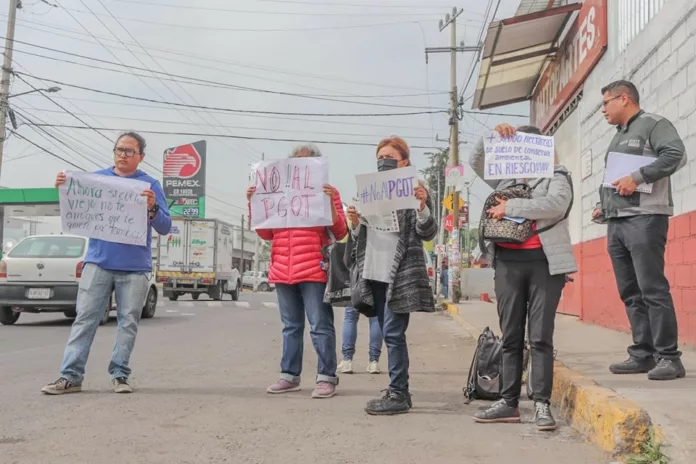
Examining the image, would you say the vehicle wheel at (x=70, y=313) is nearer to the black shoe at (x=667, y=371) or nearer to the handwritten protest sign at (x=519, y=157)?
the handwritten protest sign at (x=519, y=157)

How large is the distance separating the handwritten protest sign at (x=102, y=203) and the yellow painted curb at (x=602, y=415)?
3.27 meters

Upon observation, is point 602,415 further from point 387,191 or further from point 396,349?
point 387,191

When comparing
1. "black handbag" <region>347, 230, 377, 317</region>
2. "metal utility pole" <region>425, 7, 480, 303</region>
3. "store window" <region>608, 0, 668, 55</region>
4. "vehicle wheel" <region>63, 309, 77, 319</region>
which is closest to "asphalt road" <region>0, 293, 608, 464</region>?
"black handbag" <region>347, 230, 377, 317</region>

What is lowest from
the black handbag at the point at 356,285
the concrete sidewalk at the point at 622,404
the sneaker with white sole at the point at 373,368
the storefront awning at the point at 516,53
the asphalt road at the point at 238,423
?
the asphalt road at the point at 238,423

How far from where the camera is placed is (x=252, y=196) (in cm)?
541

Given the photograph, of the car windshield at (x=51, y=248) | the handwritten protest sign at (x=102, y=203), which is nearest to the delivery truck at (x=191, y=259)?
the car windshield at (x=51, y=248)

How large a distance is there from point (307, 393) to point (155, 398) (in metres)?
1.11

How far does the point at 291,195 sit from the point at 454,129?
20225 millimetres

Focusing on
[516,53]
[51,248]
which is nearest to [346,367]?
[51,248]

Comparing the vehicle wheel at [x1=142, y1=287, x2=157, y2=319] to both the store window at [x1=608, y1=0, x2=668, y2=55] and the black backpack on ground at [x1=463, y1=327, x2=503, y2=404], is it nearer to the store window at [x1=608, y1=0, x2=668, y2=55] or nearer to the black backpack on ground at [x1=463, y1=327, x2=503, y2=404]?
the store window at [x1=608, y1=0, x2=668, y2=55]

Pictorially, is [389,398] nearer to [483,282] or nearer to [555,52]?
[555,52]

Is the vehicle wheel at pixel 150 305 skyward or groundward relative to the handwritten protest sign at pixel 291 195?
groundward

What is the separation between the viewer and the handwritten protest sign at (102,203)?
5383 millimetres

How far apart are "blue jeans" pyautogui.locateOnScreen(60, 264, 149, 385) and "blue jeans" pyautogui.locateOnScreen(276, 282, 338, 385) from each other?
111 centimetres
